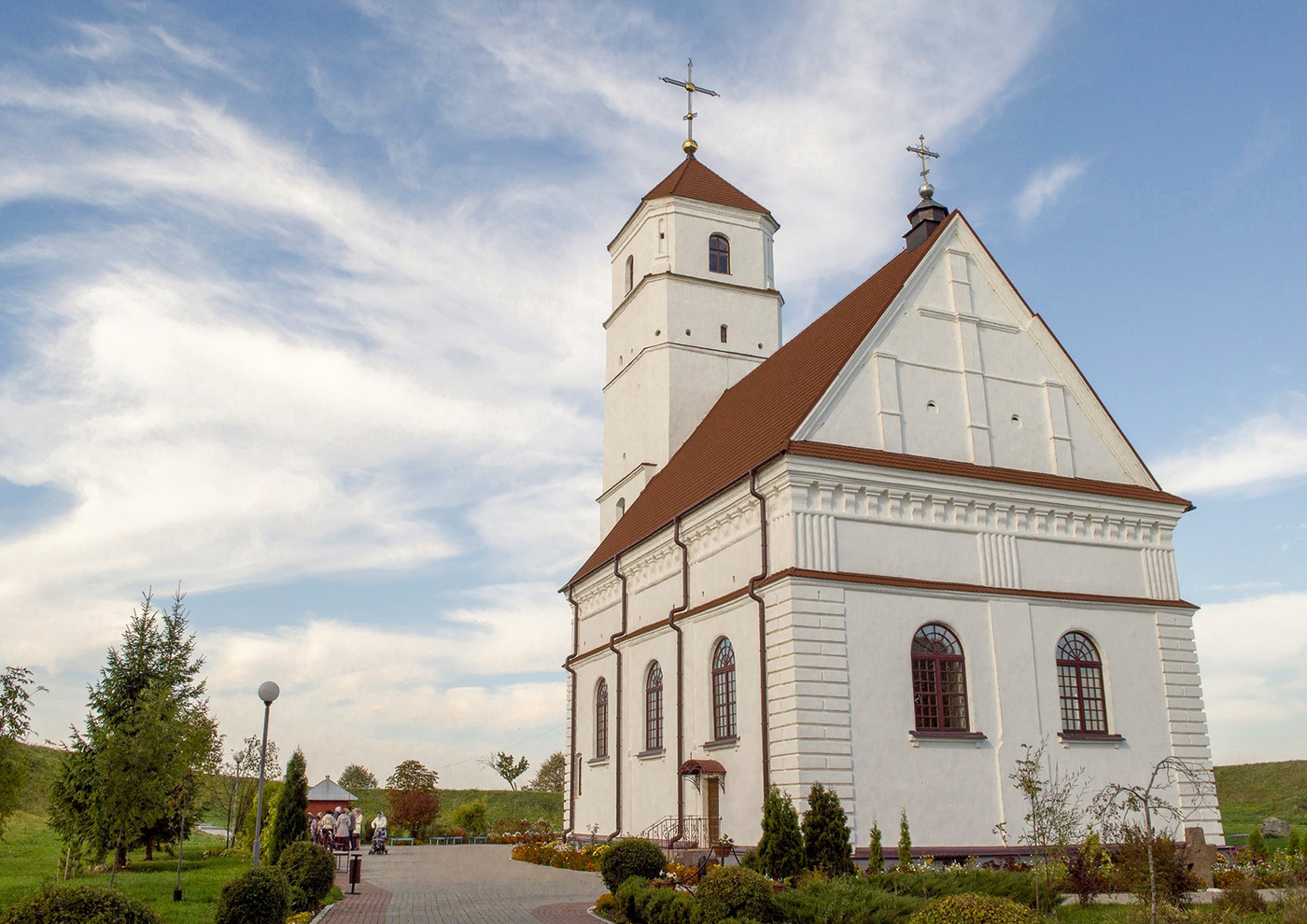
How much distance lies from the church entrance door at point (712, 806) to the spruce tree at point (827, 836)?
4.11m

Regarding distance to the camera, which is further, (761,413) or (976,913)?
(761,413)

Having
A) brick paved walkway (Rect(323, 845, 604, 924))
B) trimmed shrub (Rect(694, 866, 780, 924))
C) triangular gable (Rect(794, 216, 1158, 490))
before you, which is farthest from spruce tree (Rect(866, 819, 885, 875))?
triangular gable (Rect(794, 216, 1158, 490))

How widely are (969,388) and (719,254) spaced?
572 inches

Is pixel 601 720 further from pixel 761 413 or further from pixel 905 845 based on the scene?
pixel 905 845

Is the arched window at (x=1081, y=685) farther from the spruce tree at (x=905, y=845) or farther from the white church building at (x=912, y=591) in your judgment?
the spruce tree at (x=905, y=845)

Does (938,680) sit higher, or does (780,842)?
(938,680)

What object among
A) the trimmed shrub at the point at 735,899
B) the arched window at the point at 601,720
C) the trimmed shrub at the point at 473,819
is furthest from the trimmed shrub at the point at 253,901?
the trimmed shrub at the point at 473,819

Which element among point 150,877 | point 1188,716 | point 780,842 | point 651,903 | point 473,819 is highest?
point 1188,716

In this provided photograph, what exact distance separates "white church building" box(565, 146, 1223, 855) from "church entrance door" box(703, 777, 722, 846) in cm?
8

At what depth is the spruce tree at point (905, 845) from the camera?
1894cm

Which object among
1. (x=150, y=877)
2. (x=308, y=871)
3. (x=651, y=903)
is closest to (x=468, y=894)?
(x=308, y=871)

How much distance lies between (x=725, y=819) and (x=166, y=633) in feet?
54.2

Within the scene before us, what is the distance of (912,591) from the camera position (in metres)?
21.5

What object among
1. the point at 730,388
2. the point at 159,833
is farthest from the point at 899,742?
the point at 159,833
